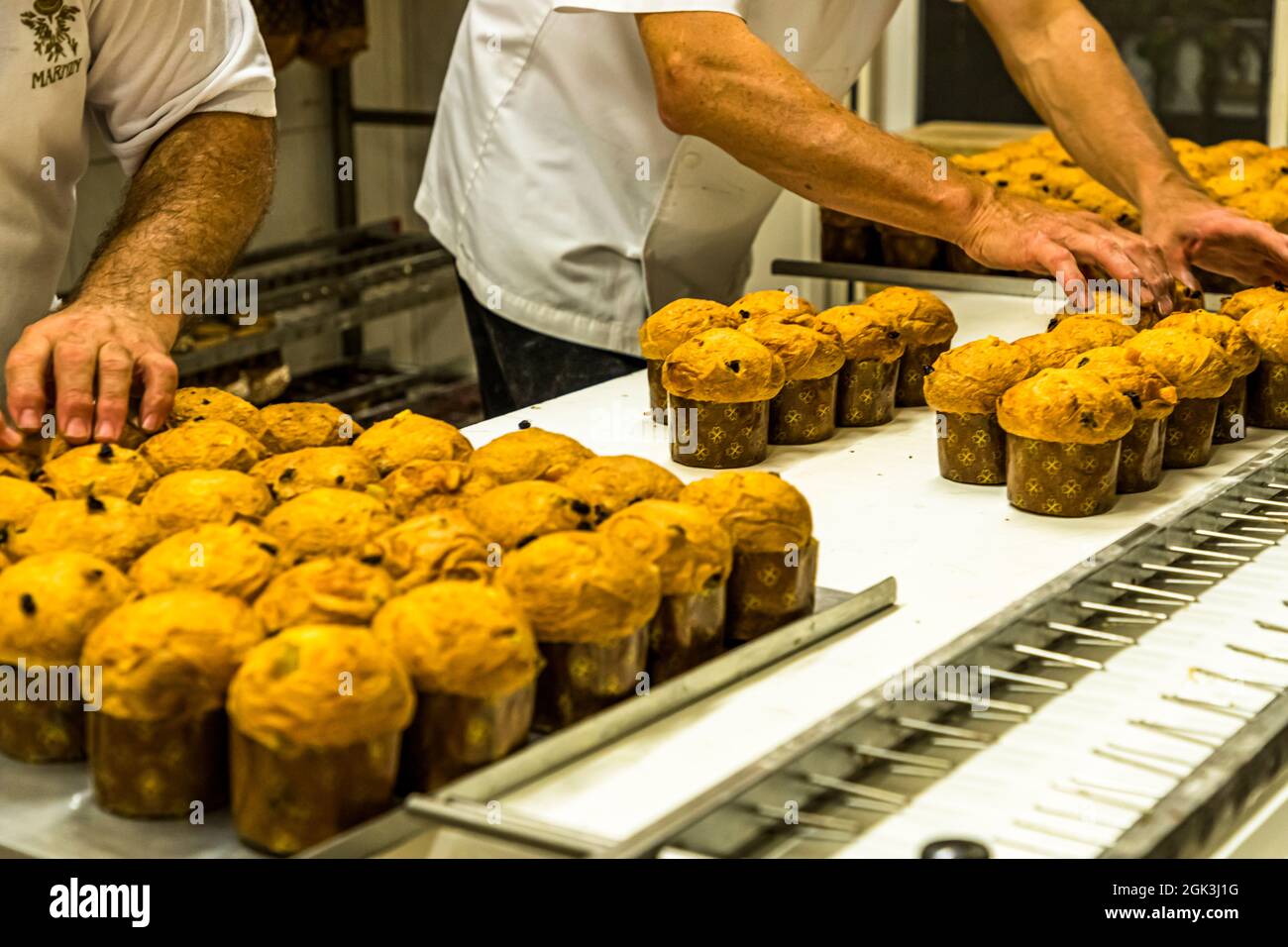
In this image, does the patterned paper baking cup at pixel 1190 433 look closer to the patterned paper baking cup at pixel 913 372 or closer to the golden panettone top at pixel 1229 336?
the golden panettone top at pixel 1229 336

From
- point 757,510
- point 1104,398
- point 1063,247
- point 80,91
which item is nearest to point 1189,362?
point 1104,398

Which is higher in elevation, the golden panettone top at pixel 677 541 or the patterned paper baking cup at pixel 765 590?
the golden panettone top at pixel 677 541

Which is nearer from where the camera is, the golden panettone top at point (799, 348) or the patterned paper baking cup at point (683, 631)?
the patterned paper baking cup at point (683, 631)

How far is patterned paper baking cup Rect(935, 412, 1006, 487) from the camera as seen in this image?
5.87 feet

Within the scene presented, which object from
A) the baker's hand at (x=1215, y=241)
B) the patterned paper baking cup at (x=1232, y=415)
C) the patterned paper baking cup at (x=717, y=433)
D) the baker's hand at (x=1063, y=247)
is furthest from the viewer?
the baker's hand at (x=1215, y=241)

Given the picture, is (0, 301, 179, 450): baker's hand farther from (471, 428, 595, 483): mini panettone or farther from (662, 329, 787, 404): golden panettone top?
(662, 329, 787, 404): golden panettone top

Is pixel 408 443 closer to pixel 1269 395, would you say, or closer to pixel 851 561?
pixel 851 561

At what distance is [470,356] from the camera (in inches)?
187

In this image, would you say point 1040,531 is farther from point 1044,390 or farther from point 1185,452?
point 1185,452

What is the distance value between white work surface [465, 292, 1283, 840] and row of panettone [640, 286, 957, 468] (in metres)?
0.03

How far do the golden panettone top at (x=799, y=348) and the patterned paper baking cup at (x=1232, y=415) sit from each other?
0.45m

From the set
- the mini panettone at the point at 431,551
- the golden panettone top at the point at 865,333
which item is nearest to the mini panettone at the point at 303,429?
the mini panettone at the point at 431,551

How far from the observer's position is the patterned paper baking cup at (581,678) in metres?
1.20
